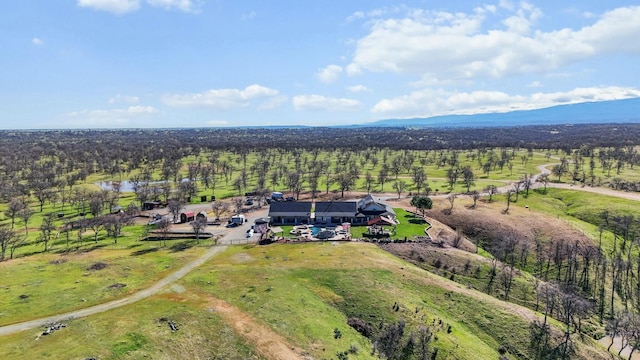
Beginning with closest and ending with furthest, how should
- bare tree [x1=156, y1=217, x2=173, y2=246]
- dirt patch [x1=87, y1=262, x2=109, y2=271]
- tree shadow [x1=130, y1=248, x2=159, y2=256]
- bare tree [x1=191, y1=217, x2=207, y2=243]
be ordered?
dirt patch [x1=87, y1=262, x2=109, y2=271], tree shadow [x1=130, y1=248, x2=159, y2=256], bare tree [x1=191, y1=217, x2=207, y2=243], bare tree [x1=156, y1=217, x2=173, y2=246]

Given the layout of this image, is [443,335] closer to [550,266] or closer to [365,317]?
[365,317]

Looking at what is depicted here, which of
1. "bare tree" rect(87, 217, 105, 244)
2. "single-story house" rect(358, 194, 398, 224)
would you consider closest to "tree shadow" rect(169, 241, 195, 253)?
"bare tree" rect(87, 217, 105, 244)

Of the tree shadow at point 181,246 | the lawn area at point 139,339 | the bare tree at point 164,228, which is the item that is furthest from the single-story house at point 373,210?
the lawn area at point 139,339

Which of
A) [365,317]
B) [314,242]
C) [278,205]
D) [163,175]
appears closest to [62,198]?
[163,175]

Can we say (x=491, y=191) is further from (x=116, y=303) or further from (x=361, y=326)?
(x=116, y=303)

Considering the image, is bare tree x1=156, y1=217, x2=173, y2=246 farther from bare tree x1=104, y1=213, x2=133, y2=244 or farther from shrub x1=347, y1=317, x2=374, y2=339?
shrub x1=347, y1=317, x2=374, y2=339

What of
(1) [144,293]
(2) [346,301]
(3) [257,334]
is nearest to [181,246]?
(1) [144,293]

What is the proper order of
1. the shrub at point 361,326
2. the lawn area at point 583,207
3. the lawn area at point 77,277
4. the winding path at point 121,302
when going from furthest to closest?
the lawn area at point 583,207 < the shrub at point 361,326 < the lawn area at point 77,277 < the winding path at point 121,302

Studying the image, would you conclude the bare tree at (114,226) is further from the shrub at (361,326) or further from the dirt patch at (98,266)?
the shrub at (361,326)
